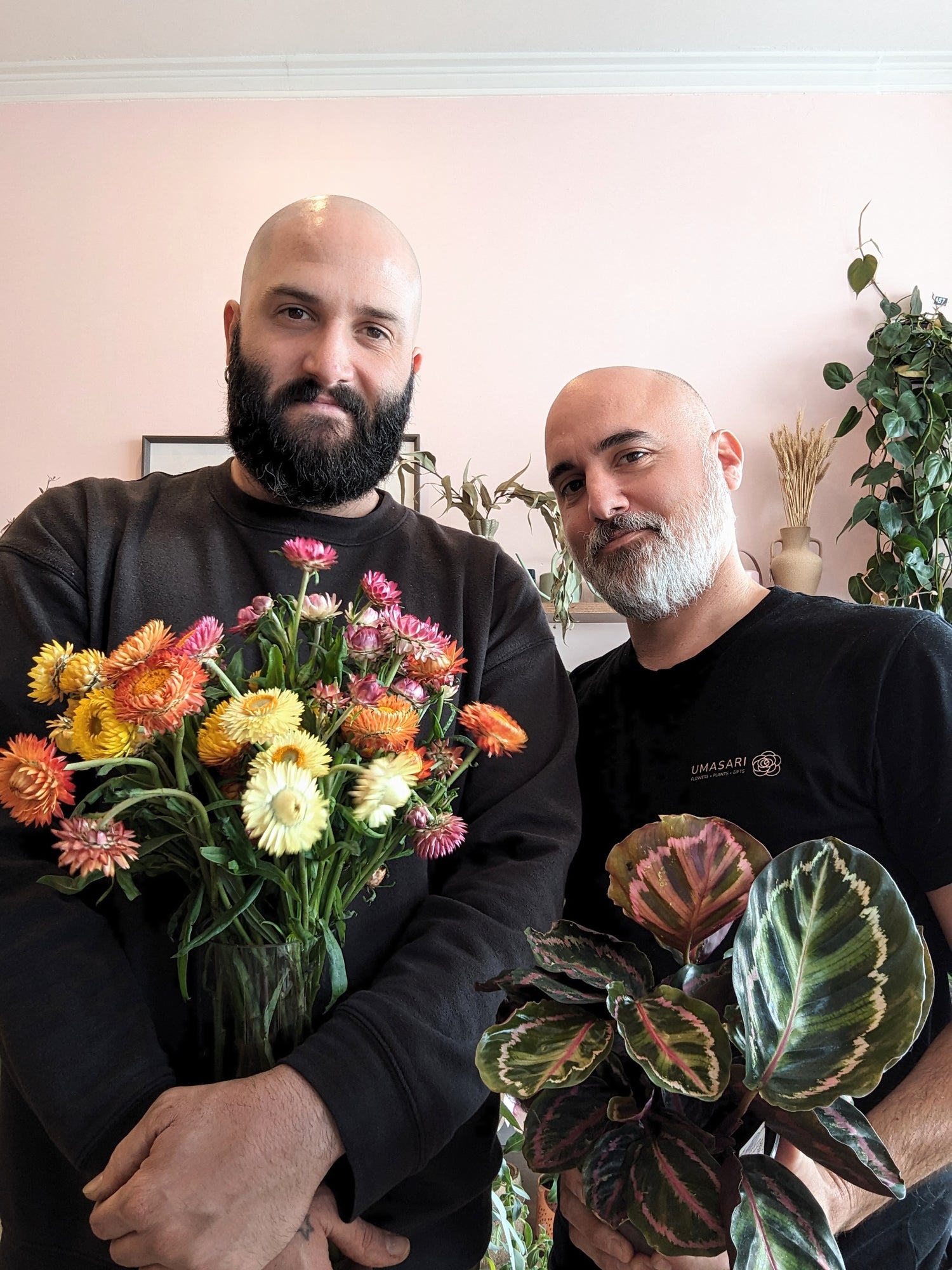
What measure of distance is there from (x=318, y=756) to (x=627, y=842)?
21cm

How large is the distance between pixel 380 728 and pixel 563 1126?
273 millimetres

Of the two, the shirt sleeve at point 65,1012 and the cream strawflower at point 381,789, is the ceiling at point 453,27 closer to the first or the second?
the shirt sleeve at point 65,1012

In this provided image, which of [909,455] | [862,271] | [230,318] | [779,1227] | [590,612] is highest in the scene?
[862,271]

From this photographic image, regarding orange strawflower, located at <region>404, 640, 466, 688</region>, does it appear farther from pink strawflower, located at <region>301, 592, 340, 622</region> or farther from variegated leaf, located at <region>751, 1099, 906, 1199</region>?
variegated leaf, located at <region>751, 1099, 906, 1199</region>

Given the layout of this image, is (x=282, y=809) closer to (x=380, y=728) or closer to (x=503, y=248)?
(x=380, y=728)

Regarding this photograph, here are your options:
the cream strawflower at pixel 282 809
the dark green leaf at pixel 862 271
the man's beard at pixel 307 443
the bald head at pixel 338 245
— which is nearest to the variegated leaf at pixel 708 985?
the cream strawflower at pixel 282 809

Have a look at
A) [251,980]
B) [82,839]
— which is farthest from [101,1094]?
[82,839]

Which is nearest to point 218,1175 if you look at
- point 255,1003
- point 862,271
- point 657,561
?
point 255,1003

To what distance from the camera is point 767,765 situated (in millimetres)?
1141

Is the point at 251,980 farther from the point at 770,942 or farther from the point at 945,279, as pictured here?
the point at 945,279

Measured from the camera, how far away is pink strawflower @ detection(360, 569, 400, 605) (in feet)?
2.45

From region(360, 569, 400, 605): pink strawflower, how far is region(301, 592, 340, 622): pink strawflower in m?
0.03

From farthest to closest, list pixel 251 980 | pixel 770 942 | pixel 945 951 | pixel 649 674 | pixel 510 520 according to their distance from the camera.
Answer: pixel 510 520
pixel 649 674
pixel 945 951
pixel 251 980
pixel 770 942

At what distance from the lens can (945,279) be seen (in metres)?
2.89
